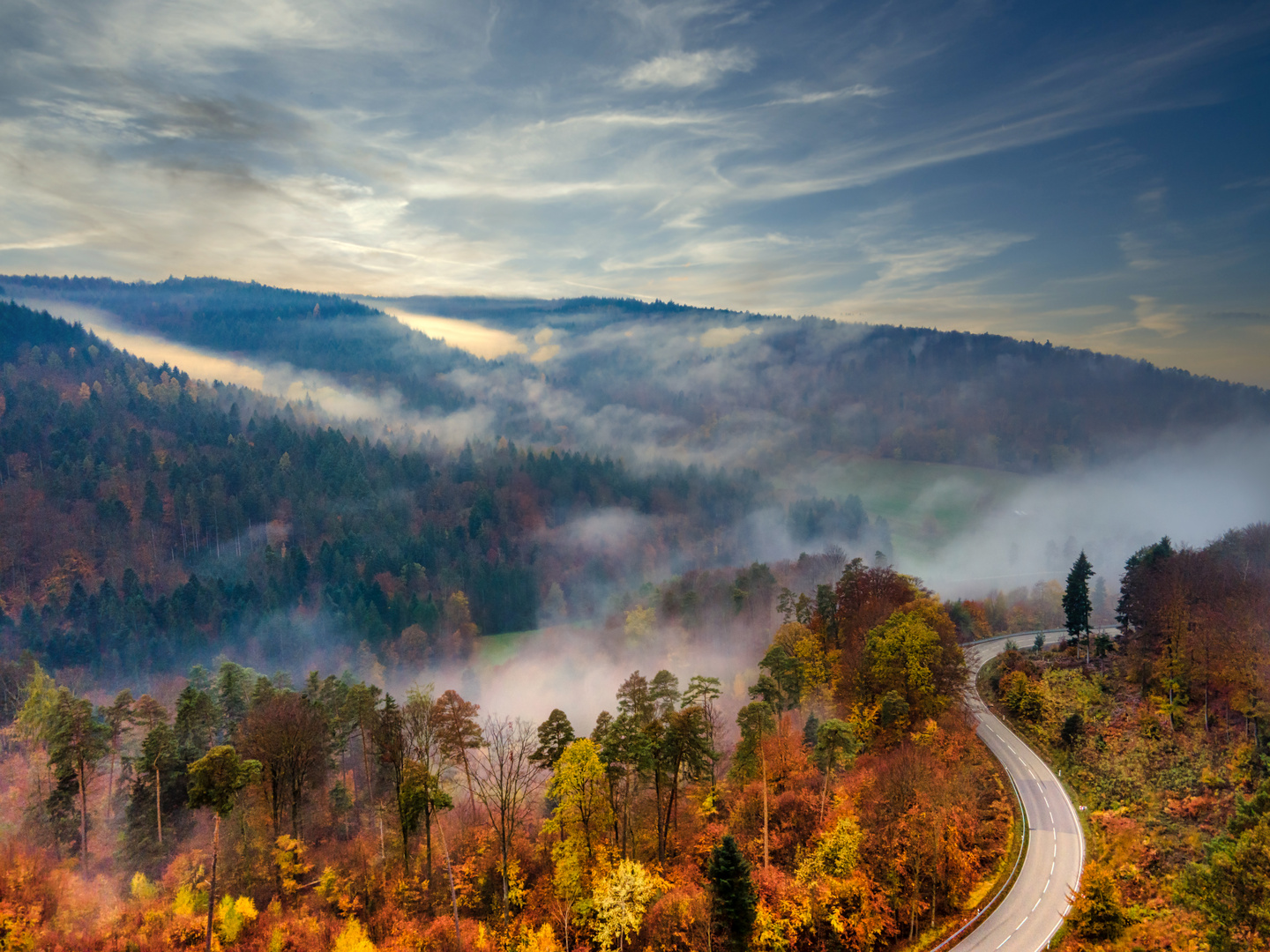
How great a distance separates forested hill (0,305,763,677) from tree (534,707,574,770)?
3586 inches

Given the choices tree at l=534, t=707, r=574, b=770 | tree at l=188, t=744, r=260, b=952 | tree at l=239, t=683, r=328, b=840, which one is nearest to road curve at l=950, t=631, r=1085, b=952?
tree at l=534, t=707, r=574, b=770

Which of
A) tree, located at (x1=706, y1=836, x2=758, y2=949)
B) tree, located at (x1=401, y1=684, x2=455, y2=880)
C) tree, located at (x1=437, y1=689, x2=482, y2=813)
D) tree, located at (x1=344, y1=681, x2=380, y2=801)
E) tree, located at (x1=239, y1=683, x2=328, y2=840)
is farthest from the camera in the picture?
tree, located at (x1=344, y1=681, x2=380, y2=801)

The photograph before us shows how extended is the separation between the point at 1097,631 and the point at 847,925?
224 feet

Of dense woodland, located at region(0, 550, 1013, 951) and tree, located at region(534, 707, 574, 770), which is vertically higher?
tree, located at region(534, 707, 574, 770)

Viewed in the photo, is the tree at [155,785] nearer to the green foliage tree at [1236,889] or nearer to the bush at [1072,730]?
the green foliage tree at [1236,889]

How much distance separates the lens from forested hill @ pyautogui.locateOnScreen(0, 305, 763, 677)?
4887 inches

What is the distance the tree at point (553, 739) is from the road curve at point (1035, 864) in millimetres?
23390

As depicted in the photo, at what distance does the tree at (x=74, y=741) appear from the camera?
4356 cm

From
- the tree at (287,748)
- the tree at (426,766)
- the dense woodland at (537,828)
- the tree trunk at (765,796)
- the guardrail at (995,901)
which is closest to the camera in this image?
the guardrail at (995,901)

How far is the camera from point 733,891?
29.6 meters

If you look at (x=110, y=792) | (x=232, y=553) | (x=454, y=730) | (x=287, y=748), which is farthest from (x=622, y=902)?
(x=232, y=553)

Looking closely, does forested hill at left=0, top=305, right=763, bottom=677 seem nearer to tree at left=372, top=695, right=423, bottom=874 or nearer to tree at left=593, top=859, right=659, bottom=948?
tree at left=372, top=695, right=423, bottom=874

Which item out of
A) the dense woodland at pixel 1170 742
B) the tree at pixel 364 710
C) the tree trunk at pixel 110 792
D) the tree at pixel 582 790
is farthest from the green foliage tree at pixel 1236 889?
the tree trunk at pixel 110 792

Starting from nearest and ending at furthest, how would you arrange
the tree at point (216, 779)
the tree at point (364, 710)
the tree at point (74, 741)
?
the tree at point (216, 779)
the tree at point (74, 741)
the tree at point (364, 710)
